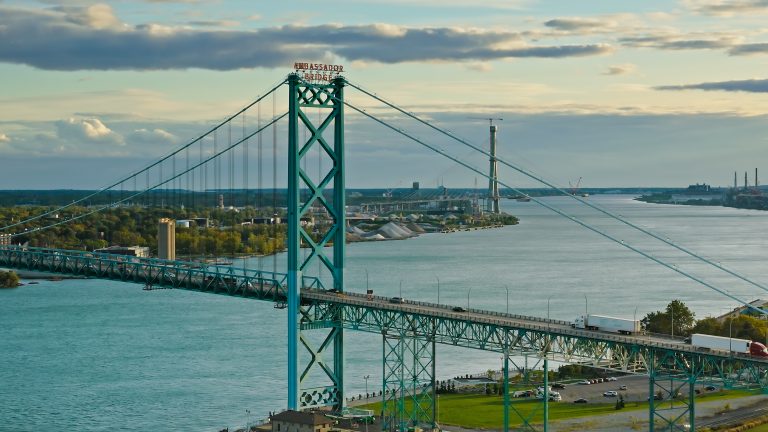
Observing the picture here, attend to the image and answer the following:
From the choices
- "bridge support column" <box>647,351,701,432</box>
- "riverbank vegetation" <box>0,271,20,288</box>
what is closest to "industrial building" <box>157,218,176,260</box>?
"riverbank vegetation" <box>0,271,20,288</box>

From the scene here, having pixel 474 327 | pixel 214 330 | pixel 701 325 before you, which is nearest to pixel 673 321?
pixel 701 325

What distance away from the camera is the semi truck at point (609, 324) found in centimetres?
3412

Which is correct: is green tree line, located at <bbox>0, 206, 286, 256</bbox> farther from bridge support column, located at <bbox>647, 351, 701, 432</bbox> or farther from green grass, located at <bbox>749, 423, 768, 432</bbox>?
bridge support column, located at <bbox>647, 351, 701, 432</bbox>

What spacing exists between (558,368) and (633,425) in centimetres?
1202

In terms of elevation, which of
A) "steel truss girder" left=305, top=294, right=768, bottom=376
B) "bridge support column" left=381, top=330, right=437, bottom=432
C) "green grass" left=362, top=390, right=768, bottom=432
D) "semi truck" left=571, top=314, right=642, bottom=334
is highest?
"semi truck" left=571, top=314, right=642, bottom=334

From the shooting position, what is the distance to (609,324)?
1356 inches

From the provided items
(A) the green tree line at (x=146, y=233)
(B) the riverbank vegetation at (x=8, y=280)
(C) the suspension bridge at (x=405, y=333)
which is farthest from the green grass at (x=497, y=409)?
(A) the green tree line at (x=146, y=233)

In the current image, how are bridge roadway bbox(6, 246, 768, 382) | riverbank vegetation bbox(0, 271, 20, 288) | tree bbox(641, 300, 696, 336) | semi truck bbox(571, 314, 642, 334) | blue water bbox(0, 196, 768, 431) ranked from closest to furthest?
1. bridge roadway bbox(6, 246, 768, 382)
2. semi truck bbox(571, 314, 642, 334)
3. blue water bbox(0, 196, 768, 431)
4. tree bbox(641, 300, 696, 336)
5. riverbank vegetation bbox(0, 271, 20, 288)

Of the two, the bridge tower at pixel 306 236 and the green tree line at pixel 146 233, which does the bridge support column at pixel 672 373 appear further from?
the green tree line at pixel 146 233

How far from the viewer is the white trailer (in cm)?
3133

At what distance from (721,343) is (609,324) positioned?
12.3ft

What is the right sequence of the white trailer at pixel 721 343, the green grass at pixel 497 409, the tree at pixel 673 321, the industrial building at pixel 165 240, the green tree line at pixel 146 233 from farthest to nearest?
the green tree line at pixel 146 233
the industrial building at pixel 165 240
the tree at pixel 673 321
the green grass at pixel 497 409
the white trailer at pixel 721 343

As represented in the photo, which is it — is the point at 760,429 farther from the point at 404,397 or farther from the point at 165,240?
the point at 165,240

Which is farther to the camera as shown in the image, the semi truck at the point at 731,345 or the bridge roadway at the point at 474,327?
the bridge roadway at the point at 474,327
